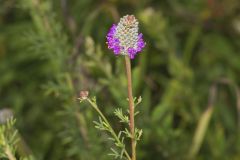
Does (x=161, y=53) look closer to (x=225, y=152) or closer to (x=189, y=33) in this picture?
(x=189, y=33)

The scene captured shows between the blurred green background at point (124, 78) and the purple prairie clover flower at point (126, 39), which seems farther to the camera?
the blurred green background at point (124, 78)

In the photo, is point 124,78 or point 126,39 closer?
point 126,39

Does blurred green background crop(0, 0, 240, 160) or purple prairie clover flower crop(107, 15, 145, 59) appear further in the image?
blurred green background crop(0, 0, 240, 160)

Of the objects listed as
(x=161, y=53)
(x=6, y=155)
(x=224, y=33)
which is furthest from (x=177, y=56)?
(x=6, y=155)

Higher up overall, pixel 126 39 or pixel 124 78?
pixel 126 39
